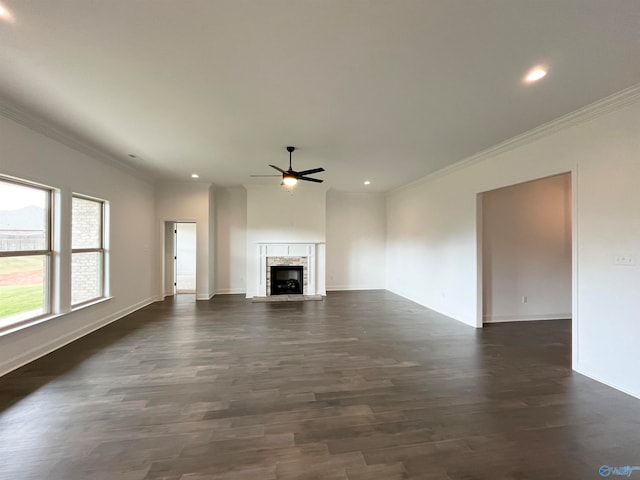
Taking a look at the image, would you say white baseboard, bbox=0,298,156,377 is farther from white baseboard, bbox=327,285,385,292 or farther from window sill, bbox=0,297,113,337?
white baseboard, bbox=327,285,385,292

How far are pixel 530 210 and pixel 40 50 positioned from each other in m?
6.71

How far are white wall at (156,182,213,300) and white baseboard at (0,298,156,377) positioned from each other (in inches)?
66.1

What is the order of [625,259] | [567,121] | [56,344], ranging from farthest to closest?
[56,344]
[567,121]
[625,259]

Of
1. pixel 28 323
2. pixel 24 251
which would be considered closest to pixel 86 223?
pixel 24 251

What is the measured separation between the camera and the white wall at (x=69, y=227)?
302 cm

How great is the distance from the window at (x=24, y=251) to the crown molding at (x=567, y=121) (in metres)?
6.14

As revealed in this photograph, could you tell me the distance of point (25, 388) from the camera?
8.59ft

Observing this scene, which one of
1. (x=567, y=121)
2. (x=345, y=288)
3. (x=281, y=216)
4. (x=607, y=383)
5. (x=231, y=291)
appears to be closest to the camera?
(x=607, y=383)

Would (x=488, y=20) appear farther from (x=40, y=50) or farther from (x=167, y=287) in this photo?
(x=167, y=287)

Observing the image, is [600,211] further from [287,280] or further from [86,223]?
[86,223]

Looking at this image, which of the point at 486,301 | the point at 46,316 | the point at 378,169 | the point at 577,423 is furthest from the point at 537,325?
the point at 46,316

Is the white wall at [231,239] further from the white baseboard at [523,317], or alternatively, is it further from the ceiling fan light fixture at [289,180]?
the white baseboard at [523,317]

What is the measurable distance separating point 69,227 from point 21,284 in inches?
35.9

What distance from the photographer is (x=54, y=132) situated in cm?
345
